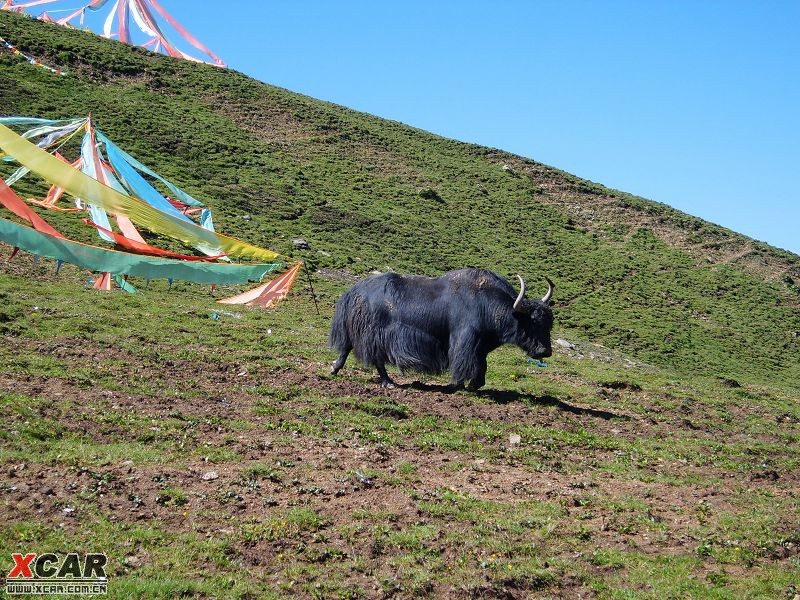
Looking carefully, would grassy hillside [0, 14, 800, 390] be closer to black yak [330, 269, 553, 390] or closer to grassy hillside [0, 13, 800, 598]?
grassy hillside [0, 13, 800, 598]

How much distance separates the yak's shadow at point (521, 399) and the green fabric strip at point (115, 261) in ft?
11.4

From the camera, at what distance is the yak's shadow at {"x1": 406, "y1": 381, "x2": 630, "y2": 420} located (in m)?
13.4

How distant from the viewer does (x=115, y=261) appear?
447 inches

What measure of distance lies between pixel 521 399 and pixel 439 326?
1.77 meters

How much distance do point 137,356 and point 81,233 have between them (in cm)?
1134

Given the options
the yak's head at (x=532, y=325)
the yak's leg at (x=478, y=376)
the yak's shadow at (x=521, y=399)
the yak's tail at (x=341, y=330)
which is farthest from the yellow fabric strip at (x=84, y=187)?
the yak's head at (x=532, y=325)

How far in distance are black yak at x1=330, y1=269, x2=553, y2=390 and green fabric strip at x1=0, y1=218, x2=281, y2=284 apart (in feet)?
6.85

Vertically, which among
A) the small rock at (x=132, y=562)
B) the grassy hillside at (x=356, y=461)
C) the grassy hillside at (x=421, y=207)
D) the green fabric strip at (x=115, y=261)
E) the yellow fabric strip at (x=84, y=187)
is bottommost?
Result: the small rock at (x=132, y=562)

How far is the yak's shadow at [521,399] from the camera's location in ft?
44.1

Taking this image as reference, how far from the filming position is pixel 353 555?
717cm

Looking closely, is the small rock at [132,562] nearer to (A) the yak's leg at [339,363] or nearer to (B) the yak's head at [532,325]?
(A) the yak's leg at [339,363]

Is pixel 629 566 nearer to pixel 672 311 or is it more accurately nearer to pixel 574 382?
pixel 574 382

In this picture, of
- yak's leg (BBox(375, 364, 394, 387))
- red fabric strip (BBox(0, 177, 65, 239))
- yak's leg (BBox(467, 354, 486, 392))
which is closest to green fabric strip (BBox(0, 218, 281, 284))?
red fabric strip (BBox(0, 177, 65, 239))

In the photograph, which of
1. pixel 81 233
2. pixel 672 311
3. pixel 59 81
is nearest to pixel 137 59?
pixel 59 81
